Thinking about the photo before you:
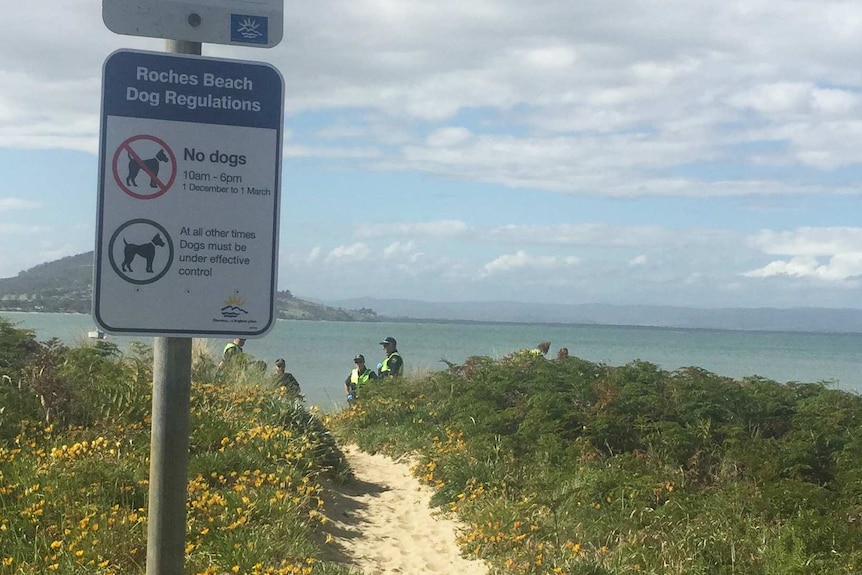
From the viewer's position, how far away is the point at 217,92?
2.89 metres

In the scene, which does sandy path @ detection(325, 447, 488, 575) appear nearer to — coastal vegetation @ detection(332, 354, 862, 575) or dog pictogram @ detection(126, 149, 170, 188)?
coastal vegetation @ detection(332, 354, 862, 575)

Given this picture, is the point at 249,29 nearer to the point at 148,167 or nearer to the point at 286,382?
the point at 148,167

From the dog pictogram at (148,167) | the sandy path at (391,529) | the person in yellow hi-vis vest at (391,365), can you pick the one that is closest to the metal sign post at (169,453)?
the dog pictogram at (148,167)

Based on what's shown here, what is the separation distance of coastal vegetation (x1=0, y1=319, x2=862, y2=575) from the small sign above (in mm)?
3637

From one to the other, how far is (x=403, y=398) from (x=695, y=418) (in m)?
5.07

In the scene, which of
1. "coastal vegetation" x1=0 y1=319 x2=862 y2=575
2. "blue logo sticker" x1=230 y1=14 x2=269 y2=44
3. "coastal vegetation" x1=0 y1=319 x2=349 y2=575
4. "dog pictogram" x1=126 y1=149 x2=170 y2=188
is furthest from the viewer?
"coastal vegetation" x1=0 y1=319 x2=862 y2=575

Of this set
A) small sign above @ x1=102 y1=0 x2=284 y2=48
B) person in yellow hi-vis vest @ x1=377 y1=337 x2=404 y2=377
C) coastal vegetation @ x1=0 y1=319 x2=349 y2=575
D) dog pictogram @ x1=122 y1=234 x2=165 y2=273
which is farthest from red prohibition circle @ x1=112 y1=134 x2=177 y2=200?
person in yellow hi-vis vest @ x1=377 y1=337 x2=404 y2=377

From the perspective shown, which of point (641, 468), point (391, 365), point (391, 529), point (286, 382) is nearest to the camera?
point (391, 529)

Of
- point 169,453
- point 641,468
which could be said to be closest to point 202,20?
point 169,453

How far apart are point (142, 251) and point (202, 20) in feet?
2.57

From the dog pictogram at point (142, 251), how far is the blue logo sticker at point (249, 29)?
0.71 metres

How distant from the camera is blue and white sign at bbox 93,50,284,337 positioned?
280 cm

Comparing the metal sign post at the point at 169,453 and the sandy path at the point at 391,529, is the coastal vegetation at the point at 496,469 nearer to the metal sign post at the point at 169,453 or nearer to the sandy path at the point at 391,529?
the sandy path at the point at 391,529

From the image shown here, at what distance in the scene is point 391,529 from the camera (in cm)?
789
